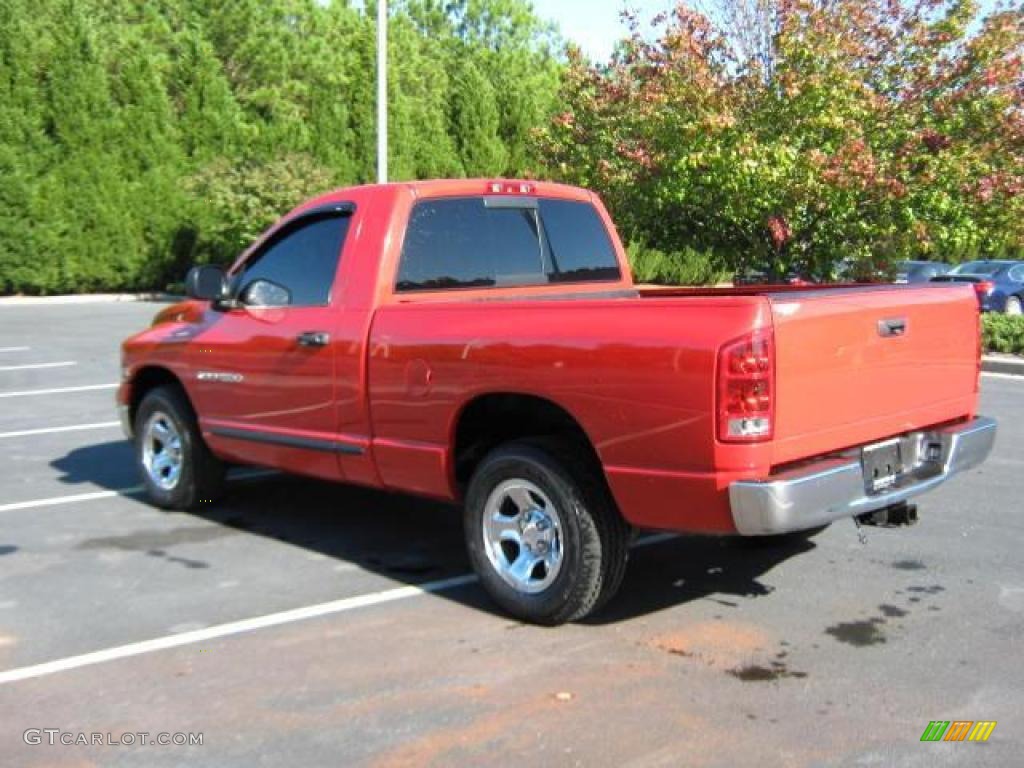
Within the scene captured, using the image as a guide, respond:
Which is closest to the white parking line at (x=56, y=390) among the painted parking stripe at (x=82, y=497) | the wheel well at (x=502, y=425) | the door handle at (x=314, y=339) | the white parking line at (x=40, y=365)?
the white parking line at (x=40, y=365)

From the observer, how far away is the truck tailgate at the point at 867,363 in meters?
4.17

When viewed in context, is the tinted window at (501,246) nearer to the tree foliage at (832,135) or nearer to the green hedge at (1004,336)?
the tree foliage at (832,135)

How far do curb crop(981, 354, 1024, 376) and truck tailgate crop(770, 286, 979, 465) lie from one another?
33.4ft

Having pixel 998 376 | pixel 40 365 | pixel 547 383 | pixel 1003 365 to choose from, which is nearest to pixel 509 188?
pixel 547 383

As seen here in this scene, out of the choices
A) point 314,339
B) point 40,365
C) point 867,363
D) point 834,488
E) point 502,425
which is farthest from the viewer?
point 40,365

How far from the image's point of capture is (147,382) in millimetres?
7281

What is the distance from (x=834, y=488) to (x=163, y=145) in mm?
28162

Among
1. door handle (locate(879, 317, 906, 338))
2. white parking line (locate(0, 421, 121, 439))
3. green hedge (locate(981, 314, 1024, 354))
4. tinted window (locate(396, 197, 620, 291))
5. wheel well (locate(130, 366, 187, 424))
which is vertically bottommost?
white parking line (locate(0, 421, 121, 439))

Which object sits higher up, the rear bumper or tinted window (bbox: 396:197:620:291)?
tinted window (bbox: 396:197:620:291)

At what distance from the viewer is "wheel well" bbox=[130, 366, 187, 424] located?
7.09 m

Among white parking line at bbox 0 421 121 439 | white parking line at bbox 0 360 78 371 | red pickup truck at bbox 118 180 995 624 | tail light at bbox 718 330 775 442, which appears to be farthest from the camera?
white parking line at bbox 0 360 78 371

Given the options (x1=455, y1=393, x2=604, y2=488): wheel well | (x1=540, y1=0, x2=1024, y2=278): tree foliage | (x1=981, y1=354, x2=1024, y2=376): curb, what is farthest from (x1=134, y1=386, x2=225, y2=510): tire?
(x1=981, y1=354, x2=1024, y2=376): curb

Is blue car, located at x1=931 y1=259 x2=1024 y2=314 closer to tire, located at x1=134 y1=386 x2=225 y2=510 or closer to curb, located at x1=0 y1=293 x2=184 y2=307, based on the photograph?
tire, located at x1=134 y1=386 x2=225 y2=510

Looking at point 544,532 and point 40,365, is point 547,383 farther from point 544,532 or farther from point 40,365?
point 40,365
